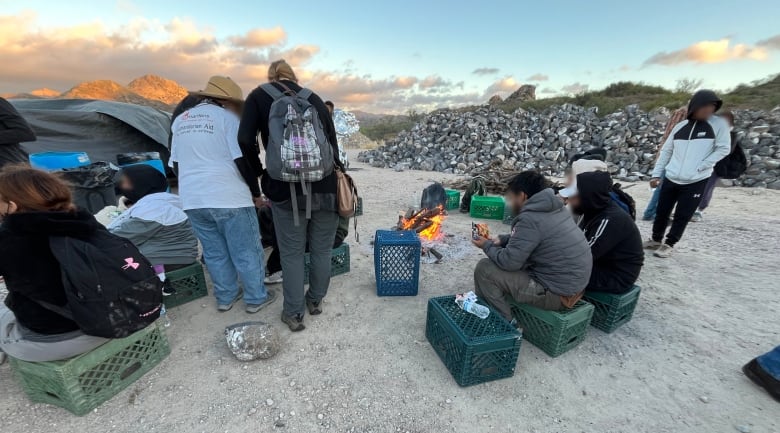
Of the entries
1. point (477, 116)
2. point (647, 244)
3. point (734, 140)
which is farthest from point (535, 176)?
point (477, 116)

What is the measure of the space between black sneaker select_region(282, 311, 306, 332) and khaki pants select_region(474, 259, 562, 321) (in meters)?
1.66

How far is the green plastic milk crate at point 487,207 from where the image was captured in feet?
20.2

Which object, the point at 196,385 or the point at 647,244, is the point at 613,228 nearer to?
the point at 647,244


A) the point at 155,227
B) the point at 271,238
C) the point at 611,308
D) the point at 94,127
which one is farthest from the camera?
the point at 94,127

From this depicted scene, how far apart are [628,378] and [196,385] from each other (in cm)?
323

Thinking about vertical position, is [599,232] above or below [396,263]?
above

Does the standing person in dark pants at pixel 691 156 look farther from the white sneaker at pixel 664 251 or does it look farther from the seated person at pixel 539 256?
the seated person at pixel 539 256

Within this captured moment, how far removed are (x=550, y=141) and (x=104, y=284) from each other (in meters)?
13.9

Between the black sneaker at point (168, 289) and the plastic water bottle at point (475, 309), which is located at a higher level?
the plastic water bottle at point (475, 309)

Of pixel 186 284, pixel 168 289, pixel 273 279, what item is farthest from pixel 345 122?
pixel 168 289

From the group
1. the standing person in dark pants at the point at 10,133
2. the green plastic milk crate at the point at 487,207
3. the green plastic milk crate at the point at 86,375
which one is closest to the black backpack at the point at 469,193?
the green plastic milk crate at the point at 487,207

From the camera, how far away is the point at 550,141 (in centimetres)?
1259

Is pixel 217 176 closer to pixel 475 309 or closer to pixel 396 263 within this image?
pixel 396 263

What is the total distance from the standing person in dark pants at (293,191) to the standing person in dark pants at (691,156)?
4.50m
